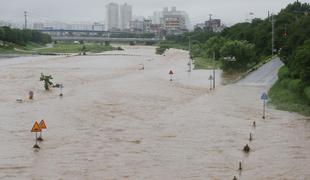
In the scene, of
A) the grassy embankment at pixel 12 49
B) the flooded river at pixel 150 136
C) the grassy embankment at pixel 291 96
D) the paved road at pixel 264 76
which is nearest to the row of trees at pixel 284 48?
the grassy embankment at pixel 291 96

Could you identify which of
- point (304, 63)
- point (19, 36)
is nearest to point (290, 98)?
point (304, 63)

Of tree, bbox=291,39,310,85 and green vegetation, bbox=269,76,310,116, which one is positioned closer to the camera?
tree, bbox=291,39,310,85

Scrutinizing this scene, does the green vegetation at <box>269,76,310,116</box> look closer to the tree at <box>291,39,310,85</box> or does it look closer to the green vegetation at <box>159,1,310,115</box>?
the green vegetation at <box>159,1,310,115</box>

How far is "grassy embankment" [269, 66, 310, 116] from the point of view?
31969mm

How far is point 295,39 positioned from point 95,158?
94.7ft

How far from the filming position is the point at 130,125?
27.2 m

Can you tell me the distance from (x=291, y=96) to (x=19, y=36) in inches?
3855

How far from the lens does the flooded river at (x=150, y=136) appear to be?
60.5ft

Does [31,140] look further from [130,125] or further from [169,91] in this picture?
[169,91]

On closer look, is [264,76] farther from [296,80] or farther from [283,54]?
[296,80]

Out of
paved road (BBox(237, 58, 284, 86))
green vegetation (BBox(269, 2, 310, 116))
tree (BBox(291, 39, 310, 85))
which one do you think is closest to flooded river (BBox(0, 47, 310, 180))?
green vegetation (BBox(269, 2, 310, 116))

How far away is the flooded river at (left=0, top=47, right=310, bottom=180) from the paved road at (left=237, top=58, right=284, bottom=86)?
9.14ft

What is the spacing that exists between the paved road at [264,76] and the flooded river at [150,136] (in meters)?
2.79

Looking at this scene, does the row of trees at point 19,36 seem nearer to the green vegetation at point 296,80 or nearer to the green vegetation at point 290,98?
the green vegetation at point 296,80
